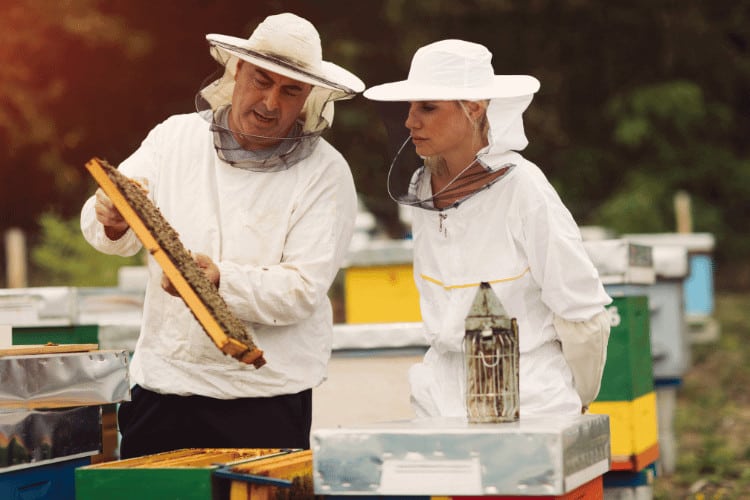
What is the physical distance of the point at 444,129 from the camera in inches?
116

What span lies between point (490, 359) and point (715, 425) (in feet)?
20.6

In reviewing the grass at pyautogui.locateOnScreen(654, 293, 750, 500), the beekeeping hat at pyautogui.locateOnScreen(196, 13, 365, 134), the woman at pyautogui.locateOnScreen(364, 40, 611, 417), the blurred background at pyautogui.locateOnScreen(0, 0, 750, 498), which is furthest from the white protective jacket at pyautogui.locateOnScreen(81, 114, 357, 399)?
the blurred background at pyautogui.locateOnScreen(0, 0, 750, 498)

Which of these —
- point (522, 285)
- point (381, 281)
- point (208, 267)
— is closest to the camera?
point (208, 267)

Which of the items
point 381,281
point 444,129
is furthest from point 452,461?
point 381,281

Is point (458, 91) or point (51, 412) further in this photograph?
point (458, 91)

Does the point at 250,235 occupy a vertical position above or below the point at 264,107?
below

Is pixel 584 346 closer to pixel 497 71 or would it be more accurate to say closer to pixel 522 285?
pixel 522 285

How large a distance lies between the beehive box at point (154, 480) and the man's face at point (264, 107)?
0.94 meters

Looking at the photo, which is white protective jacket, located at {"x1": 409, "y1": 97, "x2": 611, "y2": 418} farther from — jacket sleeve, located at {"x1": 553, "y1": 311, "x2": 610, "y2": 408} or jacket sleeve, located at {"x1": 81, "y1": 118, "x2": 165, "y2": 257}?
jacket sleeve, located at {"x1": 81, "y1": 118, "x2": 165, "y2": 257}

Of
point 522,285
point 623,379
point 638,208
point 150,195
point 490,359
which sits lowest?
point 623,379

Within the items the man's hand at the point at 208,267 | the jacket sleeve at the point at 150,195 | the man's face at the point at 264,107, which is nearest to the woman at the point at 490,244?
the man's face at the point at 264,107

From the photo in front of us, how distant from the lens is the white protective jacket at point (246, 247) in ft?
9.61

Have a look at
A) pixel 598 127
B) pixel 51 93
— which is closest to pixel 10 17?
pixel 51 93

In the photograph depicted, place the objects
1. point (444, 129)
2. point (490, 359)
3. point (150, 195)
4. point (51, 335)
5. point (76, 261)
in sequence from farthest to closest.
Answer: point (76, 261) → point (51, 335) → point (150, 195) → point (444, 129) → point (490, 359)
